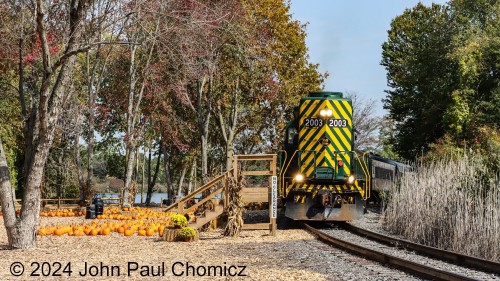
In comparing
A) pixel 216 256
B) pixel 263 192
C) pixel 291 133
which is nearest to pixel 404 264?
pixel 216 256

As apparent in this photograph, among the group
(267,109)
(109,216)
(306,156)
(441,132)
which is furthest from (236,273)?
(441,132)

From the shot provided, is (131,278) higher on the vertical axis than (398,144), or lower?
lower

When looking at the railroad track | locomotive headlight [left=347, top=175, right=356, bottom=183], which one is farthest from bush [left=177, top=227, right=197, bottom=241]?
locomotive headlight [left=347, top=175, right=356, bottom=183]

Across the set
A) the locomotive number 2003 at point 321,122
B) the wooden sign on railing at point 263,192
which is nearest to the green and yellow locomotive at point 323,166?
the locomotive number 2003 at point 321,122

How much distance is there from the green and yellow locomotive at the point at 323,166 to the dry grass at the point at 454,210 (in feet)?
4.14

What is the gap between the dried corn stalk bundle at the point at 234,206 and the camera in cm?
1483

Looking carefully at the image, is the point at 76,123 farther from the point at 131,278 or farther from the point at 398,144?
the point at 398,144

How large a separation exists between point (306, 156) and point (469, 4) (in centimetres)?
2542

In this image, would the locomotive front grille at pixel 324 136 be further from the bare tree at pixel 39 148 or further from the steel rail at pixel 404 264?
the bare tree at pixel 39 148

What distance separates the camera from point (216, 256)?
36.0 ft

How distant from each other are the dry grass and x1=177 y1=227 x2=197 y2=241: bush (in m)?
5.24

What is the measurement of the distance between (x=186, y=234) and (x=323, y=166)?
507 cm

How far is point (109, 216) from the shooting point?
21828 mm

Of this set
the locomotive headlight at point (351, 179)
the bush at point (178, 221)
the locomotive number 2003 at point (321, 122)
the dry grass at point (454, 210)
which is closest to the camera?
the dry grass at point (454, 210)
